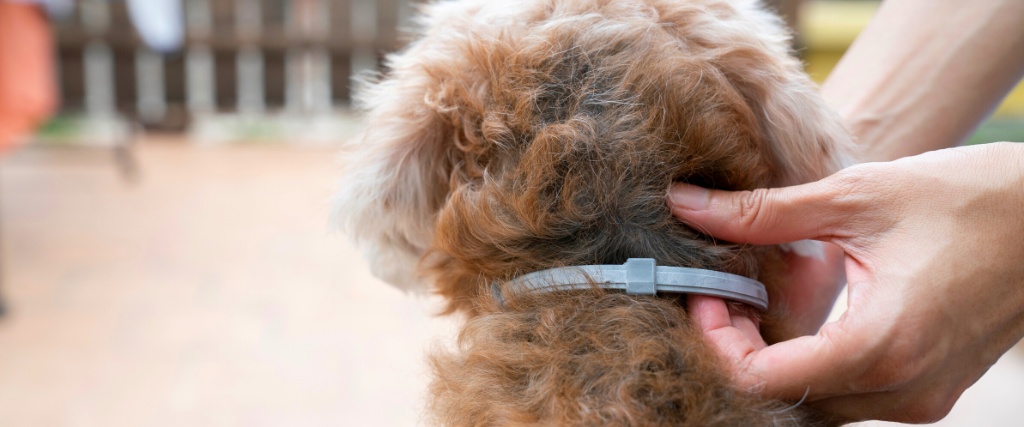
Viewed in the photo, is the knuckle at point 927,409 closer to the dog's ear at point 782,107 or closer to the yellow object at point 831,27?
the dog's ear at point 782,107

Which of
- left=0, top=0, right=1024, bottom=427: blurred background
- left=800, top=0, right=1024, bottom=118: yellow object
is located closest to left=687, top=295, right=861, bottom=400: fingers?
left=0, top=0, right=1024, bottom=427: blurred background

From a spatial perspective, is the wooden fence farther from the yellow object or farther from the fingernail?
the fingernail

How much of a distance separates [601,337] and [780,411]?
21 centimetres

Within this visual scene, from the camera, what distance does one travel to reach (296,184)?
4.84 meters

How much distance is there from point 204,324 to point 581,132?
2.04 m

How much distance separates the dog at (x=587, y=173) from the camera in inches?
27.0

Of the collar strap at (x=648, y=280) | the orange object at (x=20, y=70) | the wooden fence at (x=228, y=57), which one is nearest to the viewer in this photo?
the collar strap at (x=648, y=280)

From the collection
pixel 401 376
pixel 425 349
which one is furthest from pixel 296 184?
pixel 425 349

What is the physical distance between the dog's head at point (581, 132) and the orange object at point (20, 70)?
2.25 metres

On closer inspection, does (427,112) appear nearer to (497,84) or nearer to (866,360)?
(497,84)

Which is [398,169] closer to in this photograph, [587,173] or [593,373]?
→ [587,173]

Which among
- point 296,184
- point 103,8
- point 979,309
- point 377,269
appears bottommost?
point 296,184

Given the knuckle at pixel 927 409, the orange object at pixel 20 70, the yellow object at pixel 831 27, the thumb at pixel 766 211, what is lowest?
the yellow object at pixel 831 27

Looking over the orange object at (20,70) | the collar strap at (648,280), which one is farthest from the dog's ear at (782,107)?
the orange object at (20,70)
